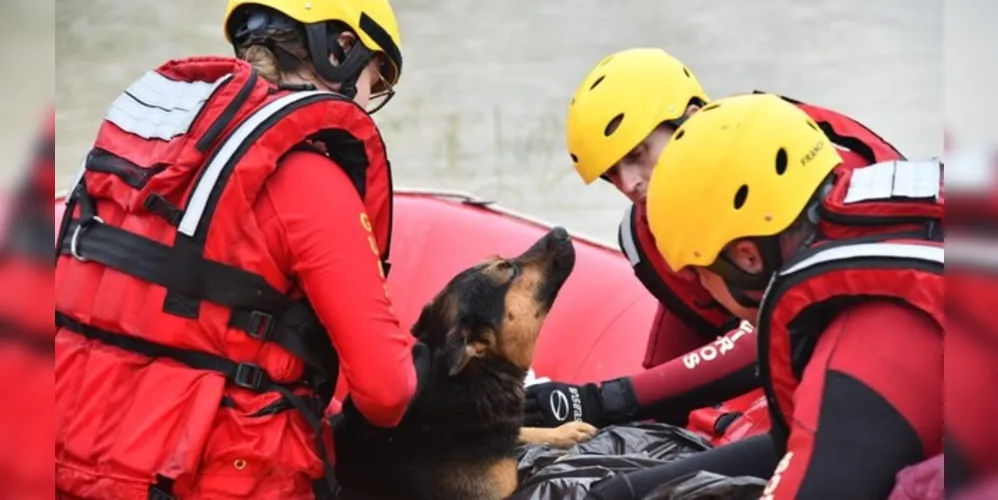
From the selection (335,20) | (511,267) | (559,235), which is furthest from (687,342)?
(335,20)

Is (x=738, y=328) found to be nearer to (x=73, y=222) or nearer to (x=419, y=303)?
(x=419, y=303)

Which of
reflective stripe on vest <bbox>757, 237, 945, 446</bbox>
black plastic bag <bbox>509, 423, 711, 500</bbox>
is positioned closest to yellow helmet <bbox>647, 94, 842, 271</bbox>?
reflective stripe on vest <bbox>757, 237, 945, 446</bbox>

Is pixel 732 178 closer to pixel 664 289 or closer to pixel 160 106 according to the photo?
pixel 160 106

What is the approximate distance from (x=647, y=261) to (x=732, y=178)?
126cm

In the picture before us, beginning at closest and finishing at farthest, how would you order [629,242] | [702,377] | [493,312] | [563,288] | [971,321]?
[971,321] → [493,312] → [702,377] → [629,242] → [563,288]

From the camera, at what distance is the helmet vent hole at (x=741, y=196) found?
2.06 metres

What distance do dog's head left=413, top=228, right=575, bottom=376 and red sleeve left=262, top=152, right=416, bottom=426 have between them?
1.63 ft

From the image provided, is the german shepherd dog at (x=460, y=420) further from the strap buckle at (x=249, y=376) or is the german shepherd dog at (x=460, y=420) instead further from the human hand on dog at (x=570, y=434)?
the strap buckle at (x=249, y=376)

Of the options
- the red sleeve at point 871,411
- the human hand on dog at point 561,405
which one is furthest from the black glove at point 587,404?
the red sleeve at point 871,411

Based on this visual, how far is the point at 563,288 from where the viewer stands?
428cm

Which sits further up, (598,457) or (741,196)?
(741,196)

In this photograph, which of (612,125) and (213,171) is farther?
(612,125)

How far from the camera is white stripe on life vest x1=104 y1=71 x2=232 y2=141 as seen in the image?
7.99 feet

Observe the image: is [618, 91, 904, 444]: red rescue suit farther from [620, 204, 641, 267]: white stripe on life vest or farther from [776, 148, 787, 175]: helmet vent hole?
[776, 148, 787, 175]: helmet vent hole
